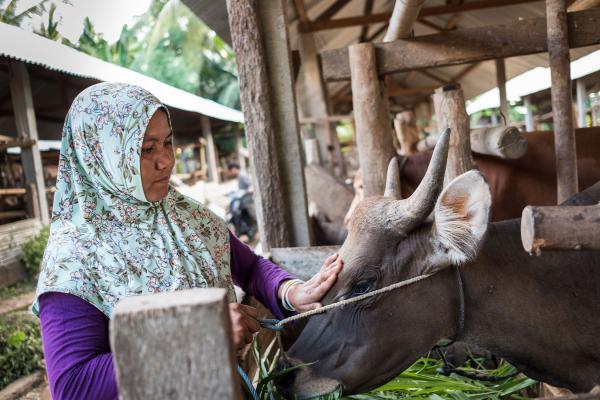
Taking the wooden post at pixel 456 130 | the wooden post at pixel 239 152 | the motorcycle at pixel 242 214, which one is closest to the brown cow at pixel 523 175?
the wooden post at pixel 456 130

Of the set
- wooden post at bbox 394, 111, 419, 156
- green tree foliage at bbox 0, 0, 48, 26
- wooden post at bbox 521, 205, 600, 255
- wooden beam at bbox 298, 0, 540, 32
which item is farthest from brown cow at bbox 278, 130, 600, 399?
wooden beam at bbox 298, 0, 540, 32

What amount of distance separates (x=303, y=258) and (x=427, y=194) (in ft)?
4.90

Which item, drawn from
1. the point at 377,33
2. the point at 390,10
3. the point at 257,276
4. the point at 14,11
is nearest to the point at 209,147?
the point at 377,33

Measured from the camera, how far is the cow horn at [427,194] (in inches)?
84.4

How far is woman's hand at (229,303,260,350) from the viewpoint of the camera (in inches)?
72.5

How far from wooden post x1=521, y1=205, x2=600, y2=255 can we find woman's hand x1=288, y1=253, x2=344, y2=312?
87cm

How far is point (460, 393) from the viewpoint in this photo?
2.49 metres

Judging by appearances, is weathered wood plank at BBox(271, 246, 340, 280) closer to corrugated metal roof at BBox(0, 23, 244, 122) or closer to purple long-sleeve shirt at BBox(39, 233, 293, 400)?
purple long-sleeve shirt at BBox(39, 233, 293, 400)

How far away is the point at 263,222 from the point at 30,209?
7.45 m

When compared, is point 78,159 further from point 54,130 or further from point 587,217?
point 54,130

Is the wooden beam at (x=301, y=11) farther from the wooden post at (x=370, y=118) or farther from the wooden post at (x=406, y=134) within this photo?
the wooden post at (x=370, y=118)

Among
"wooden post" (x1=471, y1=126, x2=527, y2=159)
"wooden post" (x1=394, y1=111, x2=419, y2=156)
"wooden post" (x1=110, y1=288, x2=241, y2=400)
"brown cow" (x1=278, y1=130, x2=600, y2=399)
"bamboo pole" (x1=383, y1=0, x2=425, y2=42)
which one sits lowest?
"brown cow" (x1=278, y1=130, x2=600, y2=399)

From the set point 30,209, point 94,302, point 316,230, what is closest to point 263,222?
point 94,302

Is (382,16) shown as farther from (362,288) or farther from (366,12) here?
(362,288)
